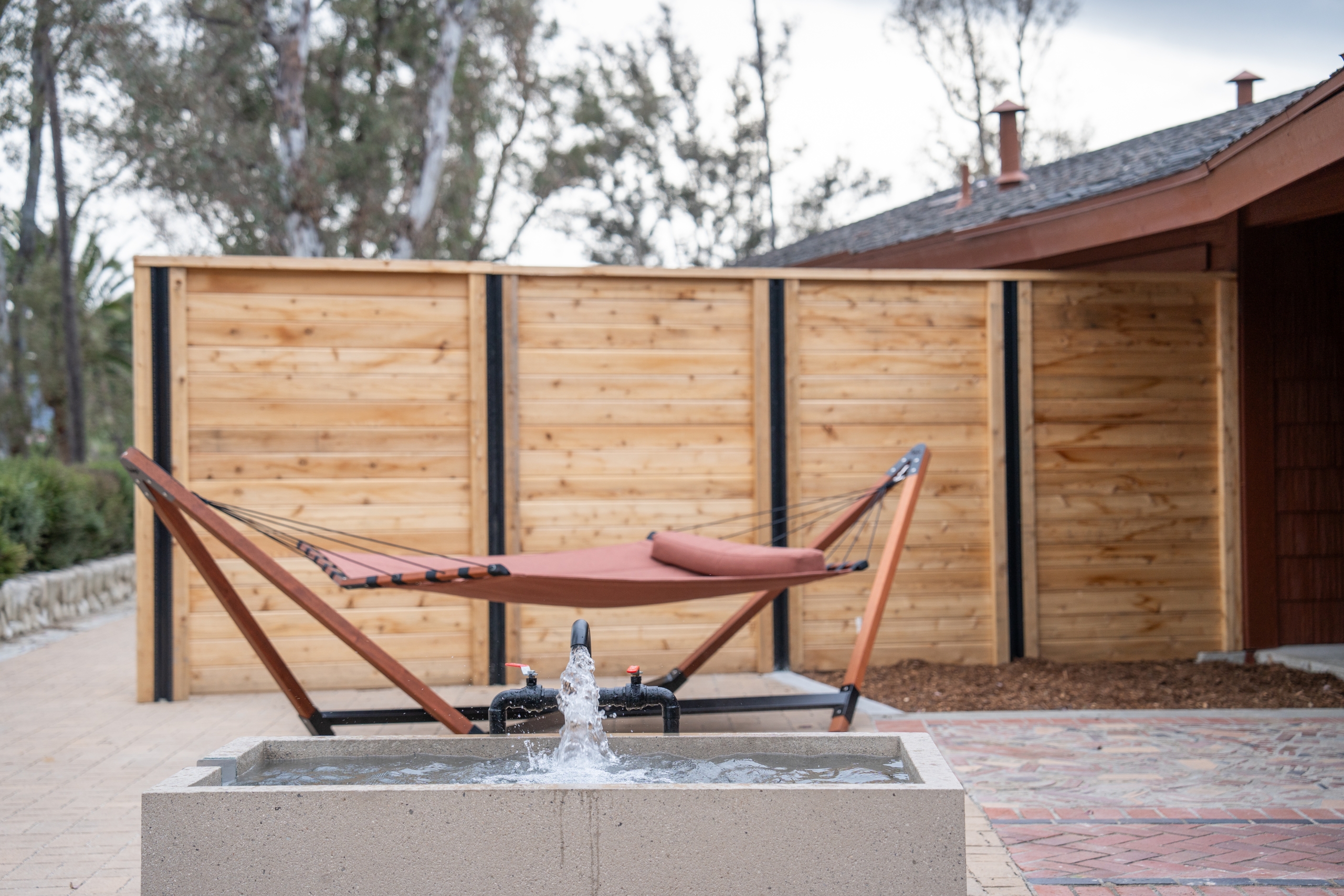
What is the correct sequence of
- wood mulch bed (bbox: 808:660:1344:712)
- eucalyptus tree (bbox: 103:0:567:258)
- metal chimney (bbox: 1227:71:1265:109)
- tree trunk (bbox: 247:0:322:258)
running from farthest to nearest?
eucalyptus tree (bbox: 103:0:567:258)
tree trunk (bbox: 247:0:322:258)
metal chimney (bbox: 1227:71:1265:109)
wood mulch bed (bbox: 808:660:1344:712)

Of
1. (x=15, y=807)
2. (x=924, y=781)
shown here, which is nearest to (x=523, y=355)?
(x=15, y=807)

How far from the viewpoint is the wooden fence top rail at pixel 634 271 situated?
5316 mm

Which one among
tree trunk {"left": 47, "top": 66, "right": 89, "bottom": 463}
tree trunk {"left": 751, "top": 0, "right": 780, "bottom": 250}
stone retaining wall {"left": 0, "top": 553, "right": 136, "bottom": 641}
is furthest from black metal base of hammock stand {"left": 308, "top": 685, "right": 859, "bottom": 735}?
tree trunk {"left": 751, "top": 0, "right": 780, "bottom": 250}

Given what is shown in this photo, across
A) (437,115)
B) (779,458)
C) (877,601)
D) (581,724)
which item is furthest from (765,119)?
(581,724)

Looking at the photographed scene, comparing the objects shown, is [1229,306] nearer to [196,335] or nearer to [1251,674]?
[1251,674]

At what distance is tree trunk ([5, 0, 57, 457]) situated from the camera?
12.6 metres

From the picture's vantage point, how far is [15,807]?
3621 mm

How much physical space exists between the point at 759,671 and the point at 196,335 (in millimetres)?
3235

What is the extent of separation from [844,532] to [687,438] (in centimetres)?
121

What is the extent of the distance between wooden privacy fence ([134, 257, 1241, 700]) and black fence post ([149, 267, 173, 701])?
0.5 inches

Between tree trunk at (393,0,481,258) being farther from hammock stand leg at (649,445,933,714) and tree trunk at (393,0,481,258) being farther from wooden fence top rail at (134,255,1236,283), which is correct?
hammock stand leg at (649,445,933,714)

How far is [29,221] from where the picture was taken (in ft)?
51.2

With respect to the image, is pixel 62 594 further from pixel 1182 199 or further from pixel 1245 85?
pixel 1245 85

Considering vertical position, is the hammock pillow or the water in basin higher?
the hammock pillow
